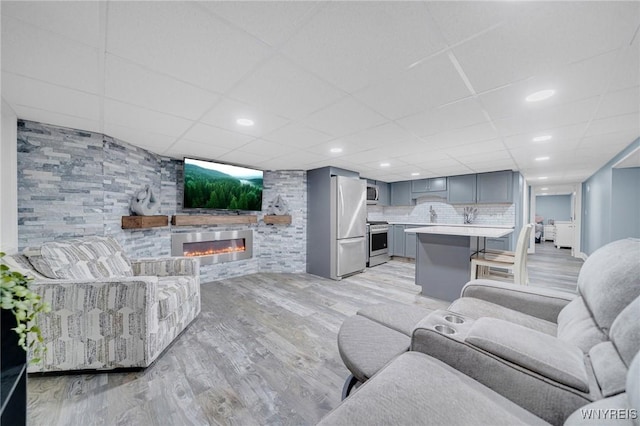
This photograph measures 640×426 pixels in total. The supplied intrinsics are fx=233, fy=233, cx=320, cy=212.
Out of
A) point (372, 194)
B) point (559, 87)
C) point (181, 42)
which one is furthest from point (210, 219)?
point (559, 87)

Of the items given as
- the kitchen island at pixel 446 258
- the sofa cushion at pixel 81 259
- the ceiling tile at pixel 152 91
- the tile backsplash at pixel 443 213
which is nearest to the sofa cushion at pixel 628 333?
the kitchen island at pixel 446 258

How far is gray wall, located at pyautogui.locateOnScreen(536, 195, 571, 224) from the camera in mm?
10599

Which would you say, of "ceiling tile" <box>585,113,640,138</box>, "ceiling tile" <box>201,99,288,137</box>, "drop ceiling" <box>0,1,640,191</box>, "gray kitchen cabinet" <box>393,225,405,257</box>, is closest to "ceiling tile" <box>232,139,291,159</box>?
"drop ceiling" <box>0,1,640,191</box>

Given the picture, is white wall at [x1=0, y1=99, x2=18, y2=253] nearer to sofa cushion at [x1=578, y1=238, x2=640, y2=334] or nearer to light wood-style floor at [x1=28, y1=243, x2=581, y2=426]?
light wood-style floor at [x1=28, y1=243, x2=581, y2=426]

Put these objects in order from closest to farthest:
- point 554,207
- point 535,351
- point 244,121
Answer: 1. point 535,351
2. point 244,121
3. point 554,207

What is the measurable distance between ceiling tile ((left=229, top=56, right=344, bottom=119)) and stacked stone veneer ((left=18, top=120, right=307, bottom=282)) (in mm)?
2127

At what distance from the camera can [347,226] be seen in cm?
464

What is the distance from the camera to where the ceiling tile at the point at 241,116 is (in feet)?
6.68

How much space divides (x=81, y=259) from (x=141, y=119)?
1.38 m

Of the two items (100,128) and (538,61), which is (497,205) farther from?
(100,128)

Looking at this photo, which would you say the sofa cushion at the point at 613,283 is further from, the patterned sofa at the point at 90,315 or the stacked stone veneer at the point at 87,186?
the stacked stone veneer at the point at 87,186

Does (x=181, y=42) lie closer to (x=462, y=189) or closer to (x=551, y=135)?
(x=551, y=135)

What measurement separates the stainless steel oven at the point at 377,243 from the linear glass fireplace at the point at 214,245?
2.68 meters

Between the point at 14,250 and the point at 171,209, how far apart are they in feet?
5.81
